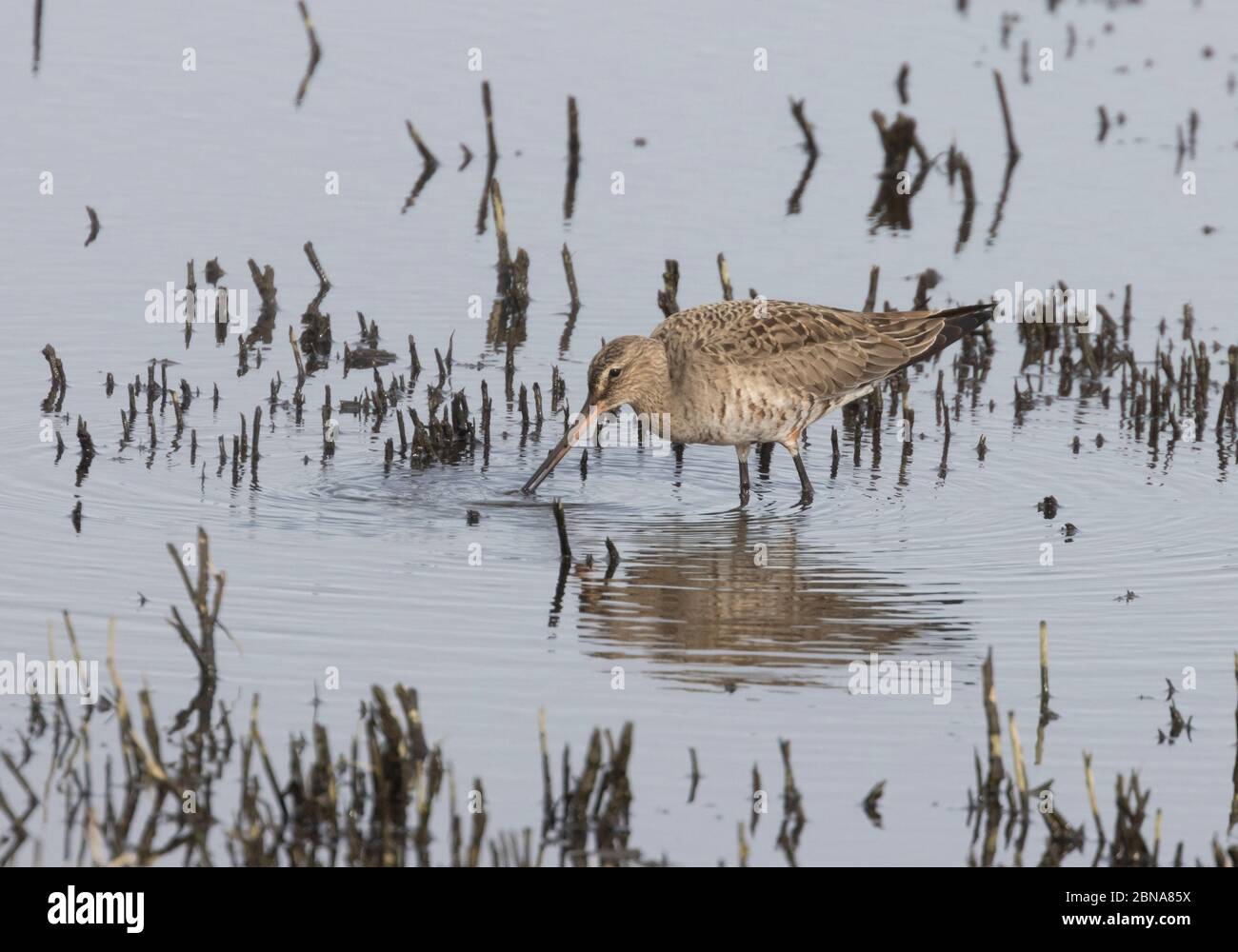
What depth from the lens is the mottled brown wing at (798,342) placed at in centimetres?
1062

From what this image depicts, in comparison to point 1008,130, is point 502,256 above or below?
below

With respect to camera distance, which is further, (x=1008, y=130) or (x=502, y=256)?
(x=1008, y=130)

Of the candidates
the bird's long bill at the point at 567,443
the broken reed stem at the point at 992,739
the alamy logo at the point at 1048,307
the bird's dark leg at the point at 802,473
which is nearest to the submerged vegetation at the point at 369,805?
the broken reed stem at the point at 992,739

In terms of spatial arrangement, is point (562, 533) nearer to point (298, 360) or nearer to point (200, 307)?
point (298, 360)

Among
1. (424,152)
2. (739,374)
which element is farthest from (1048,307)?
(424,152)

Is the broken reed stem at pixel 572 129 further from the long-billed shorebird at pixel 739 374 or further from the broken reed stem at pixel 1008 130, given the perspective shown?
the long-billed shorebird at pixel 739 374

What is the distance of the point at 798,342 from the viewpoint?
1084cm

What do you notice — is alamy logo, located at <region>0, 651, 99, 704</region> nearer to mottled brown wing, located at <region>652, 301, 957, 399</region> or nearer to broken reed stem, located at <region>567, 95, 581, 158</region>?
mottled brown wing, located at <region>652, 301, 957, 399</region>

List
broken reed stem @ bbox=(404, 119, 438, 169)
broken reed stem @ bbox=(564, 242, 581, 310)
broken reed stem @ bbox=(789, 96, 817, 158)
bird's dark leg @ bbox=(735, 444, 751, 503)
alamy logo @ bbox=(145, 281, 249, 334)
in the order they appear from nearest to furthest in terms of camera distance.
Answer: bird's dark leg @ bbox=(735, 444, 751, 503), alamy logo @ bbox=(145, 281, 249, 334), broken reed stem @ bbox=(564, 242, 581, 310), broken reed stem @ bbox=(404, 119, 438, 169), broken reed stem @ bbox=(789, 96, 817, 158)

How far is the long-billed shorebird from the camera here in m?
10.5

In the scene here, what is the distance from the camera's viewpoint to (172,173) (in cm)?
1691

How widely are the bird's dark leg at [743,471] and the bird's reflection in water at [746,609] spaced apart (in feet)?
2.11

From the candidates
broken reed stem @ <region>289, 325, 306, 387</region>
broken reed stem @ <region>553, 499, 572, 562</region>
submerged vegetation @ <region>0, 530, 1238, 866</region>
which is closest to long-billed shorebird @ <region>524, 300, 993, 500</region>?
broken reed stem @ <region>553, 499, 572, 562</region>
